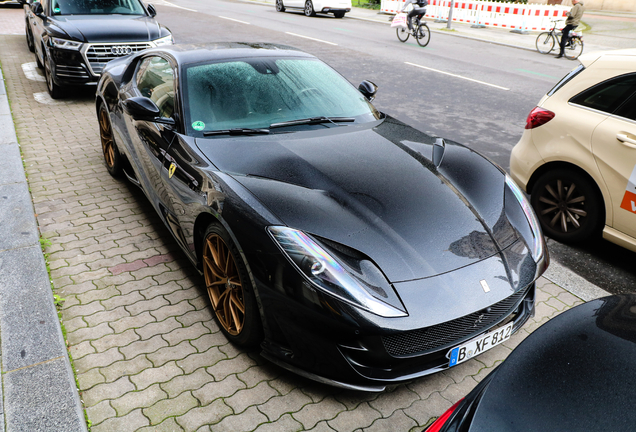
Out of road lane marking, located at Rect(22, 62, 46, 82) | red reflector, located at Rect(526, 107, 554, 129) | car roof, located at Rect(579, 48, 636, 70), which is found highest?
car roof, located at Rect(579, 48, 636, 70)

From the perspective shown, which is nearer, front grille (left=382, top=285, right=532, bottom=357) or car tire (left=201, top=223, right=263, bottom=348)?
front grille (left=382, top=285, right=532, bottom=357)

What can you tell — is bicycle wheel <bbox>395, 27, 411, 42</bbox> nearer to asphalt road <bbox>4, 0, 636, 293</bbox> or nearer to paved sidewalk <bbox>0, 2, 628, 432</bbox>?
asphalt road <bbox>4, 0, 636, 293</bbox>

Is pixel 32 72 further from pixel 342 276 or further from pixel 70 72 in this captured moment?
pixel 342 276

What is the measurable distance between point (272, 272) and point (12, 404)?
1.46m

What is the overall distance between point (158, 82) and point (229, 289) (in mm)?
2074

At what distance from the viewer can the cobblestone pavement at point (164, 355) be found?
275 centimetres

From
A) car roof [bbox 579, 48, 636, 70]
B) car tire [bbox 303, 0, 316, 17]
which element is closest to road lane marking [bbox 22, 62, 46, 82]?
car roof [bbox 579, 48, 636, 70]

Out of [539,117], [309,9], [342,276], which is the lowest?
[309,9]

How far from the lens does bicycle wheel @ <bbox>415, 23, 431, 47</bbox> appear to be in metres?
17.1

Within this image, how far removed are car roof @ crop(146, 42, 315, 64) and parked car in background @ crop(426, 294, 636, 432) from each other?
10.2 ft

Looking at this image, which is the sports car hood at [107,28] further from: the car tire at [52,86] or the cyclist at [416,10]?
the cyclist at [416,10]

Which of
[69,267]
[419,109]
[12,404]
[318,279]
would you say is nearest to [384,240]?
[318,279]

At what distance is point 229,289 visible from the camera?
3.17 metres

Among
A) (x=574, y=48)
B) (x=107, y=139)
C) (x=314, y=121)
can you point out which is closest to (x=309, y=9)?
(x=574, y=48)
